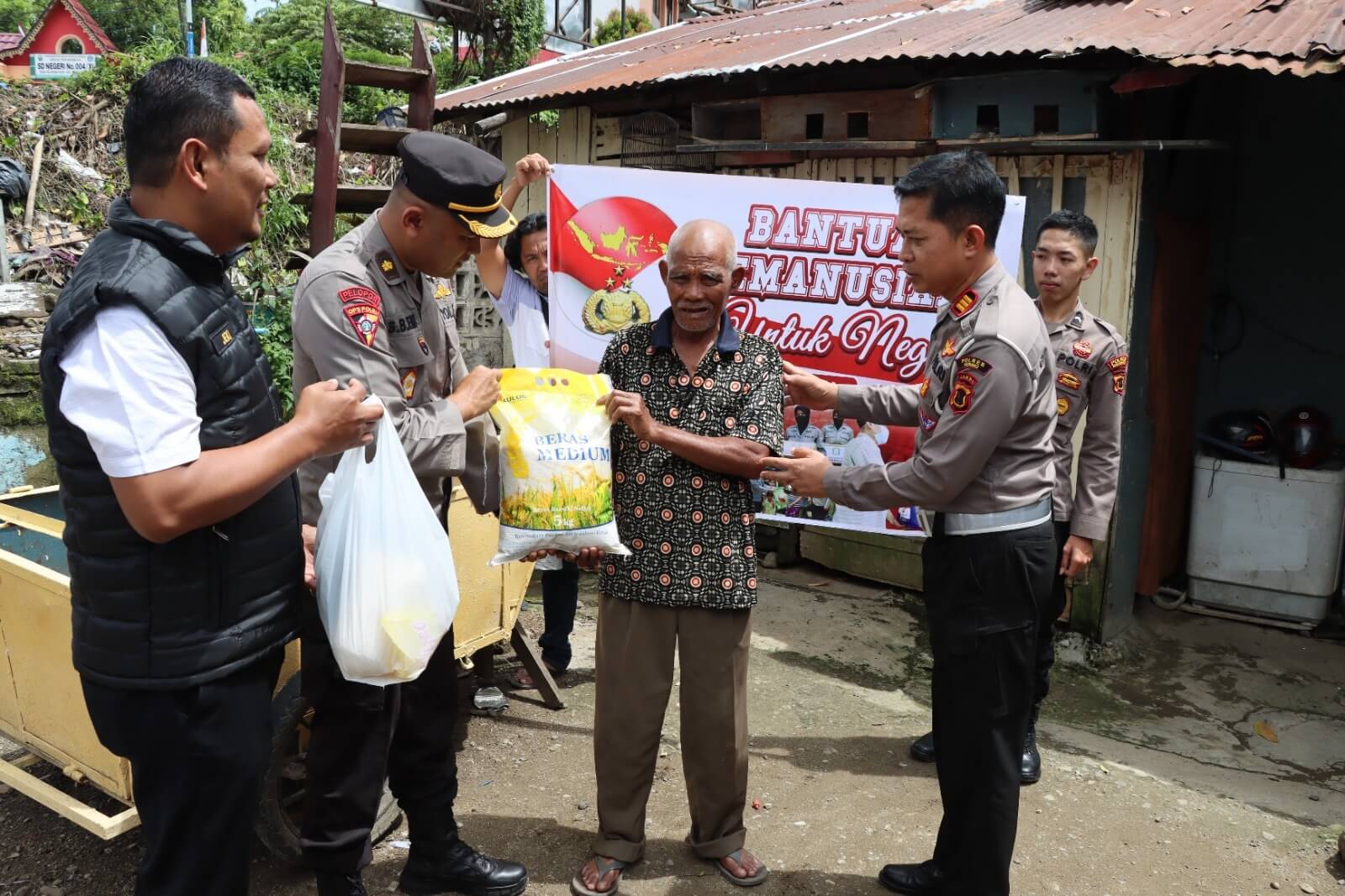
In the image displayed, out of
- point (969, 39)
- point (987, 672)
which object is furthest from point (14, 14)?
point (987, 672)

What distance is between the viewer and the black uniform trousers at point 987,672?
2480 millimetres

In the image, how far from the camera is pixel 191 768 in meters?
1.84

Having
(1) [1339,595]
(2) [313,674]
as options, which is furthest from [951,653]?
(1) [1339,595]

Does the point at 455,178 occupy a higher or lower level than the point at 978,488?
higher

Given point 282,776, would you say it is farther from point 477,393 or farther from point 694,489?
point 694,489

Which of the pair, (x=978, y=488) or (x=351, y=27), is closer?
(x=978, y=488)

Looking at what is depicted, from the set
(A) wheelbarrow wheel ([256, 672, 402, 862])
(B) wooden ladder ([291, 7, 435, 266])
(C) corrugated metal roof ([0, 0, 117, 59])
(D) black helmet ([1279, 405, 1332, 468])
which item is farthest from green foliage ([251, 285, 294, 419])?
(C) corrugated metal roof ([0, 0, 117, 59])

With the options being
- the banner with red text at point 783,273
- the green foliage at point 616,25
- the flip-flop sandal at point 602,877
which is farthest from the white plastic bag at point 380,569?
the green foliage at point 616,25

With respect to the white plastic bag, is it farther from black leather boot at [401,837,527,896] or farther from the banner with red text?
the banner with red text

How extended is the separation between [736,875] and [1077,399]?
83.5 inches

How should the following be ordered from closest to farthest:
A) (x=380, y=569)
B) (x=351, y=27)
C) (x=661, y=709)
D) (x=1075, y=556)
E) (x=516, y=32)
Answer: (x=380, y=569) → (x=661, y=709) → (x=1075, y=556) → (x=516, y=32) → (x=351, y=27)

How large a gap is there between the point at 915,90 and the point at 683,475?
128 inches

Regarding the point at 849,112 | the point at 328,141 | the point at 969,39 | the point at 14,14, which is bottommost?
the point at 328,141

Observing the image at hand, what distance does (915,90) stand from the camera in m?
5.07
